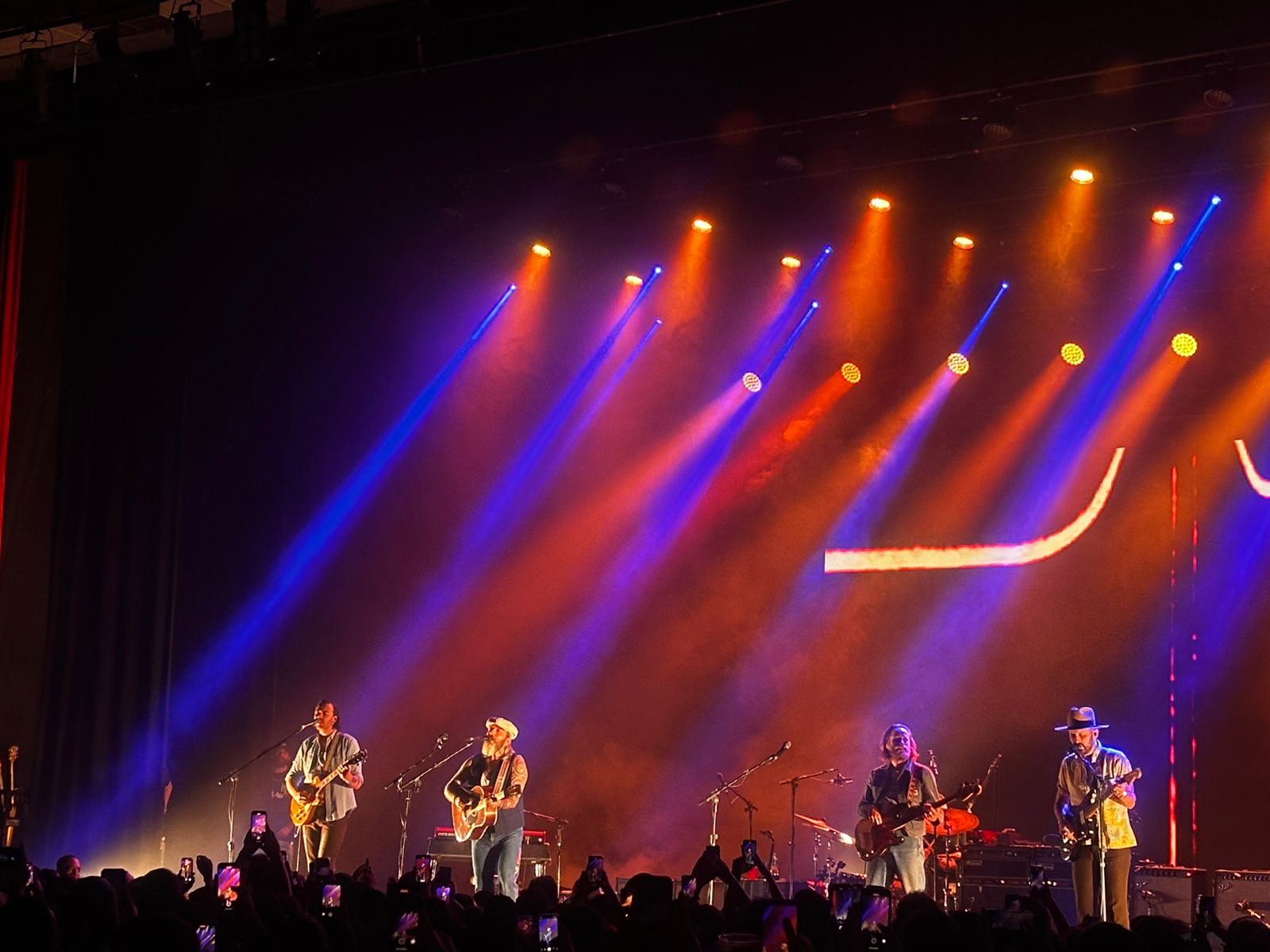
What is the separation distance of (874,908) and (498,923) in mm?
1493

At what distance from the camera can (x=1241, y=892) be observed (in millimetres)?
12031

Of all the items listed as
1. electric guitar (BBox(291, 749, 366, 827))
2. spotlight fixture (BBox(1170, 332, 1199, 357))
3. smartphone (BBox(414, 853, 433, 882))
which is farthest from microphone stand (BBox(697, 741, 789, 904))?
spotlight fixture (BBox(1170, 332, 1199, 357))

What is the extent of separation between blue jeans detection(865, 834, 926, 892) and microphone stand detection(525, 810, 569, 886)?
13.2ft

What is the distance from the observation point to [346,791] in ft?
42.5

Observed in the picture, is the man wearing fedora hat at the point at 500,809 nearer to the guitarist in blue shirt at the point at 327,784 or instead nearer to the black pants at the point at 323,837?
the guitarist in blue shirt at the point at 327,784

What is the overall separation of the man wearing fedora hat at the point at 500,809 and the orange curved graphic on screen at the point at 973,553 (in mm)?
4906

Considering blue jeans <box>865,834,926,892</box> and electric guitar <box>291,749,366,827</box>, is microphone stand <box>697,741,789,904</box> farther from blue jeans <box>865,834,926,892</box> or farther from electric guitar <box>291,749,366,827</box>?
electric guitar <box>291,749,366,827</box>

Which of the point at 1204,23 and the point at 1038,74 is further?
the point at 1038,74

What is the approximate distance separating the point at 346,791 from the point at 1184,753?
25.4 feet

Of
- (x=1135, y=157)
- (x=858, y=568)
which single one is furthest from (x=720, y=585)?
(x=1135, y=157)

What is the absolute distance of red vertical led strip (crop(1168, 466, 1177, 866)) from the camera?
14.1 metres

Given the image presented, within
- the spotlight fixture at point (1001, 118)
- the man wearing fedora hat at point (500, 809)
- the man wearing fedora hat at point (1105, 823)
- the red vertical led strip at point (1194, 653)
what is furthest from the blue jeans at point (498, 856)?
the spotlight fixture at point (1001, 118)

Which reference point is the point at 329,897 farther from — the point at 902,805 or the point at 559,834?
the point at 559,834

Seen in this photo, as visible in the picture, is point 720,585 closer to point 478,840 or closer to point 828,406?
point 828,406
